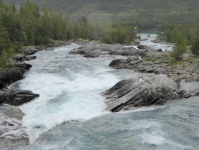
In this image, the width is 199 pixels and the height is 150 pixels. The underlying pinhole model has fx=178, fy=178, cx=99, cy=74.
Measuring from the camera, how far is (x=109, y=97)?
25375mm

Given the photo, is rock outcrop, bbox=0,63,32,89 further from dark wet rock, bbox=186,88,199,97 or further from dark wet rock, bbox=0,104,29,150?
dark wet rock, bbox=186,88,199,97

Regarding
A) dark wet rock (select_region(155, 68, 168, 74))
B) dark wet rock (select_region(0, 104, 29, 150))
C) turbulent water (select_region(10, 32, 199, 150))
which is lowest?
dark wet rock (select_region(155, 68, 168, 74))

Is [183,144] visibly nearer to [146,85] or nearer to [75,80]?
[146,85]

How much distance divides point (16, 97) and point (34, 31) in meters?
77.6

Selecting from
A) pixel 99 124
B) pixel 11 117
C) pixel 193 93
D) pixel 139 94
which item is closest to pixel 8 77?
pixel 11 117

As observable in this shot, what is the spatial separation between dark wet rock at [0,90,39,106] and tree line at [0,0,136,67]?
14219mm

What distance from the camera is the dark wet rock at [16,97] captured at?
22.6m

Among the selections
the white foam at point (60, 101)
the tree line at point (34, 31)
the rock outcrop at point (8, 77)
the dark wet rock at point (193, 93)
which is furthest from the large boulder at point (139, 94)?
the tree line at point (34, 31)

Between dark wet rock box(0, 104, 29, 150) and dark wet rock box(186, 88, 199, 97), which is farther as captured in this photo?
dark wet rock box(186, 88, 199, 97)

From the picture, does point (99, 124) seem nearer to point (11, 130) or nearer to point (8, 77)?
point (11, 130)

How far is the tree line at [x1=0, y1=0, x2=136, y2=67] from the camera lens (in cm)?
5959

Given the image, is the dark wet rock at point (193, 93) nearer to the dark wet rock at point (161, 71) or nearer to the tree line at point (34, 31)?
the dark wet rock at point (161, 71)

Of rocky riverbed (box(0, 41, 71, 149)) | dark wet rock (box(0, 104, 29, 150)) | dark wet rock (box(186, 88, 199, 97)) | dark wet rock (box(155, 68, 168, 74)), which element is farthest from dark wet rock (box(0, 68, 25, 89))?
dark wet rock (box(186, 88, 199, 97))

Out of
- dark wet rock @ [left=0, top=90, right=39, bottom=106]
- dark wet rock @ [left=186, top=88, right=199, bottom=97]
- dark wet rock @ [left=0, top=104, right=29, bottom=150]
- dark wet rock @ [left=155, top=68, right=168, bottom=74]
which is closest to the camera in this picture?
dark wet rock @ [left=0, top=104, right=29, bottom=150]
